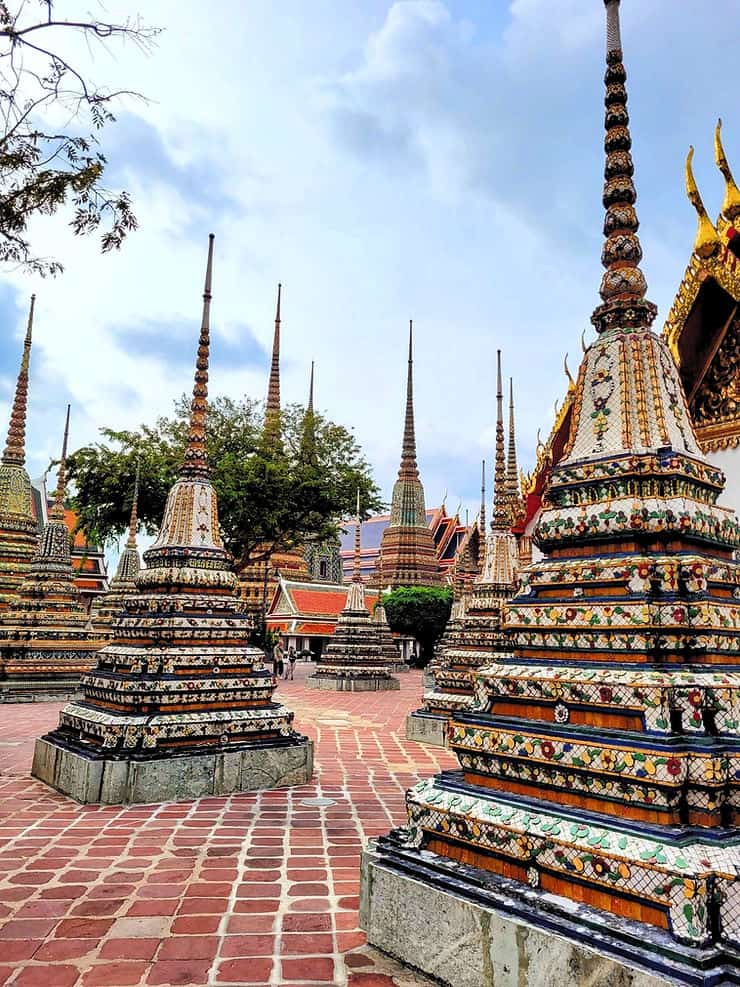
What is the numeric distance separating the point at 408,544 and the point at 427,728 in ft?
95.9

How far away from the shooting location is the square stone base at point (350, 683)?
2058 centimetres

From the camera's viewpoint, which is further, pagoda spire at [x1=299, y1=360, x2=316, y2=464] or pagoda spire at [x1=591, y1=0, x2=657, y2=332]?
pagoda spire at [x1=299, y1=360, x2=316, y2=464]

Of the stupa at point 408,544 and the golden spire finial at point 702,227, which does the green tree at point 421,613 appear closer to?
the stupa at point 408,544

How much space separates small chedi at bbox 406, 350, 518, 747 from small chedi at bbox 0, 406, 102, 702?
8421 millimetres

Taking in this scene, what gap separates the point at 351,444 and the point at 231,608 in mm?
18043

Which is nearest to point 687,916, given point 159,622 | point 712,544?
point 712,544

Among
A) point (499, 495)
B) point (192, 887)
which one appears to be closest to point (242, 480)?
point (499, 495)

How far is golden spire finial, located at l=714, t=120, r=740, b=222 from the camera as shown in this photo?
8680mm

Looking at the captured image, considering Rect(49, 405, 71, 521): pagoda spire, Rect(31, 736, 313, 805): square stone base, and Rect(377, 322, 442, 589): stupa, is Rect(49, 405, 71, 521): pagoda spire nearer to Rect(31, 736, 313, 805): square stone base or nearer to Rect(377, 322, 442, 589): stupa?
Rect(31, 736, 313, 805): square stone base

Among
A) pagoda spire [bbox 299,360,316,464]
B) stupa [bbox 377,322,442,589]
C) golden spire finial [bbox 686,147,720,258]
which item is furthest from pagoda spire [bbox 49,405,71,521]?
stupa [bbox 377,322,442,589]

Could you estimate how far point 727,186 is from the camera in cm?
874

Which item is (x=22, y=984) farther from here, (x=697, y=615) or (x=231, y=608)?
(x=231, y=608)

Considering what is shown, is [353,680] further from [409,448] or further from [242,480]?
[409,448]

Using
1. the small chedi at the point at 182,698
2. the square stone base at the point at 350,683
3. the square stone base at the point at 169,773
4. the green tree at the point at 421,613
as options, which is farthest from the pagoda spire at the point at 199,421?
the green tree at the point at 421,613
